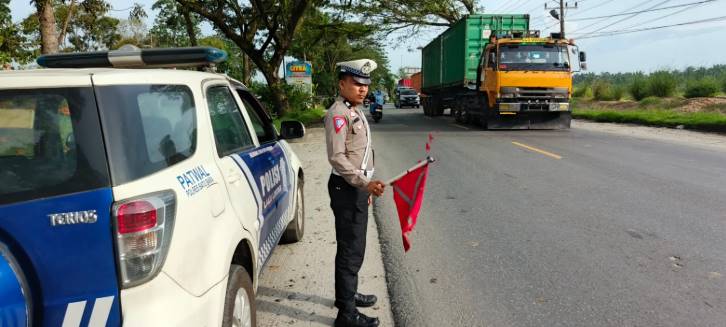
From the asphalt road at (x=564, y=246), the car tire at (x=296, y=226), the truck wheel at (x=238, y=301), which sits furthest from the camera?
the car tire at (x=296, y=226)

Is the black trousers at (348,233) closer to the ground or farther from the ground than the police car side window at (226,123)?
closer to the ground

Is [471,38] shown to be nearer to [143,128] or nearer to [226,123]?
[226,123]

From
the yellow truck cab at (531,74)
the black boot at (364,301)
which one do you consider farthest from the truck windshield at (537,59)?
the black boot at (364,301)

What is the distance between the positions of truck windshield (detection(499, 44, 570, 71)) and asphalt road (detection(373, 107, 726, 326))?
23.1 ft

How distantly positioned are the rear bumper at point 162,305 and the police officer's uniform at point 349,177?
1.18 m

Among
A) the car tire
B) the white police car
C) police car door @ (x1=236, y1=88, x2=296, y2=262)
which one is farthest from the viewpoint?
the car tire

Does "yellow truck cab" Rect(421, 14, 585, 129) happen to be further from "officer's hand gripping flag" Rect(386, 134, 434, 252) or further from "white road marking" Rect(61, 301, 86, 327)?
"white road marking" Rect(61, 301, 86, 327)

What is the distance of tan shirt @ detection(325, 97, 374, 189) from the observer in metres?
3.02

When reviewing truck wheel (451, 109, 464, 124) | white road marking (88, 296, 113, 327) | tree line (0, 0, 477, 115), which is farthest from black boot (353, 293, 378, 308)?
truck wheel (451, 109, 464, 124)

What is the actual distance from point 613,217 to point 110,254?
527 cm

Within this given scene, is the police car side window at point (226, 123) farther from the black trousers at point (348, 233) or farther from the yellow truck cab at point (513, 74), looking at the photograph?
the yellow truck cab at point (513, 74)

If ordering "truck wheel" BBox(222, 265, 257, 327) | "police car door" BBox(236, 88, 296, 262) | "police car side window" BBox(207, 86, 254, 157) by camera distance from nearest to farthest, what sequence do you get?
"truck wheel" BBox(222, 265, 257, 327) → "police car side window" BBox(207, 86, 254, 157) → "police car door" BBox(236, 88, 296, 262)

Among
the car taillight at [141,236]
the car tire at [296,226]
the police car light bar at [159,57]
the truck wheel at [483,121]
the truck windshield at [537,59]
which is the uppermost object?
the truck windshield at [537,59]

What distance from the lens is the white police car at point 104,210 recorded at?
71.0 inches
